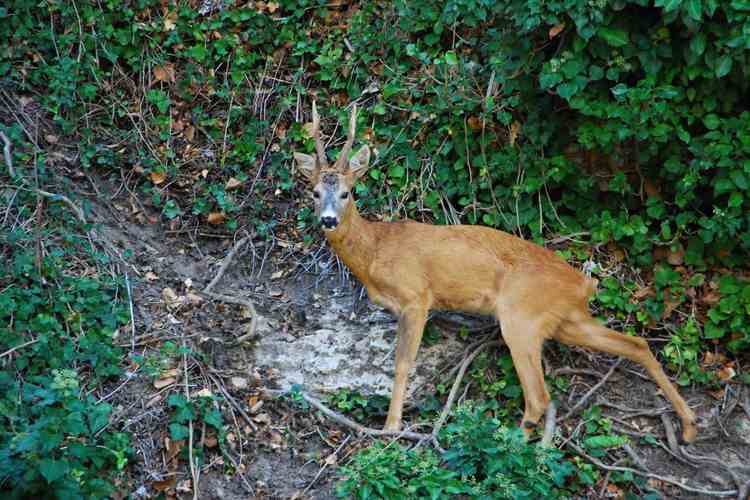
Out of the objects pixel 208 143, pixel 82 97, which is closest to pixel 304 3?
pixel 208 143

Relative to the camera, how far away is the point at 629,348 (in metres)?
6.27

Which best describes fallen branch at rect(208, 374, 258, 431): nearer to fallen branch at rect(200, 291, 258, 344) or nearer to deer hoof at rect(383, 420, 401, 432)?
fallen branch at rect(200, 291, 258, 344)

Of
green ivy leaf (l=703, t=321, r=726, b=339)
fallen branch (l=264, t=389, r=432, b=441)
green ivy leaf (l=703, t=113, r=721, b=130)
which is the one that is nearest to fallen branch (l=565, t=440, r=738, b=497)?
fallen branch (l=264, t=389, r=432, b=441)

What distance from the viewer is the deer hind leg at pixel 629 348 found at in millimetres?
6207

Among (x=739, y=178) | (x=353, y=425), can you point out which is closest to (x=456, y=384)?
(x=353, y=425)

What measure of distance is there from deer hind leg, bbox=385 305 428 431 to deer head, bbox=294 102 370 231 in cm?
85

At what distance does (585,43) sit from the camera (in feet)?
20.8

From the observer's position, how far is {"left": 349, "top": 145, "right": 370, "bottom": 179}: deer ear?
6715mm

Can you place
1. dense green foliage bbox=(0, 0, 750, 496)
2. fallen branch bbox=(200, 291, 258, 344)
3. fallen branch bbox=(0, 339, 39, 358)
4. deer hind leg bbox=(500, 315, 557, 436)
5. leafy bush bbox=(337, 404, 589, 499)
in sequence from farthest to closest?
fallen branch bbox=(200, 291, 258, 344)
deer hind leg bbox=(500, 315, 557, 436)
dense green foliage bbox=(0, 0, 750, 496)
fallen branch bbox=(0, 339, 39, 358)
leafy bush bbox=(337, 404, 589, 499)

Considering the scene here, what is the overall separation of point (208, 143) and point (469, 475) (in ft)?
14.0

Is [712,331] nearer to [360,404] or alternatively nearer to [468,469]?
[468,469]

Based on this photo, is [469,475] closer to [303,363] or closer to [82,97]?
[303,363]

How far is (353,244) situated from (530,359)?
1.54 meters

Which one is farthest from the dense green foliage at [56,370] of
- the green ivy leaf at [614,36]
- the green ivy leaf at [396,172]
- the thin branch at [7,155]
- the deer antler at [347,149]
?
the green ivy leaf at [614,36]
